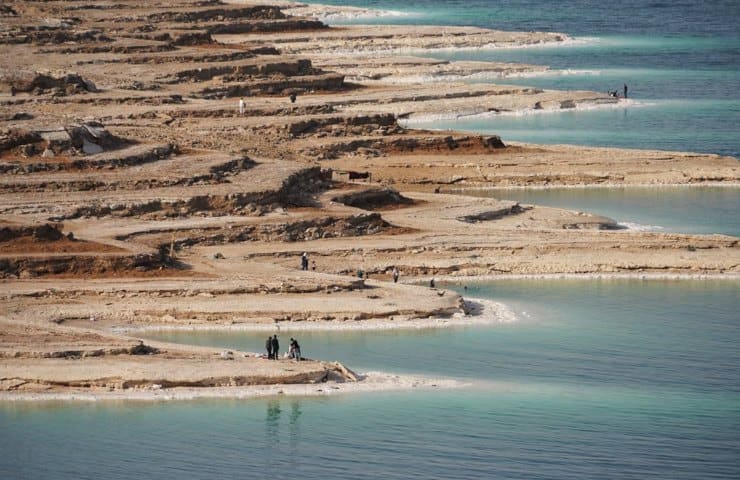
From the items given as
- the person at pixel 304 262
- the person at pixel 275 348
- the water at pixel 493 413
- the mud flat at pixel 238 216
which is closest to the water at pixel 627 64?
the mud flat at pixel 238 216

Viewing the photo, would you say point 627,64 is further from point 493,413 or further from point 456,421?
point 456,421

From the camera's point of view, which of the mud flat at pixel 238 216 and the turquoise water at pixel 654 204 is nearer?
the mud flat at pixel 238 216

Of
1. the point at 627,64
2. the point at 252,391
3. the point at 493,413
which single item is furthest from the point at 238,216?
the point at 627,64

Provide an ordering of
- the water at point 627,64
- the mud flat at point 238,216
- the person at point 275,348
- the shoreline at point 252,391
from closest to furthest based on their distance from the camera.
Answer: the shoreline at point 252,391
the person at point 275,348
the mud flat at point 238,216
the water at point 627,64

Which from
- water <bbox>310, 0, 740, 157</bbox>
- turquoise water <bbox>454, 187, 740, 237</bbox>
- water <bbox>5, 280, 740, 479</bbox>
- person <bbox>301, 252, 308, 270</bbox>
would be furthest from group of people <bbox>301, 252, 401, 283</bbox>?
water <bbox>310, 0, 740, 157</bbox>

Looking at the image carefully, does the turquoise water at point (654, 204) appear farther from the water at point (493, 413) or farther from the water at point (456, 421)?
the water at point (456, 421)
